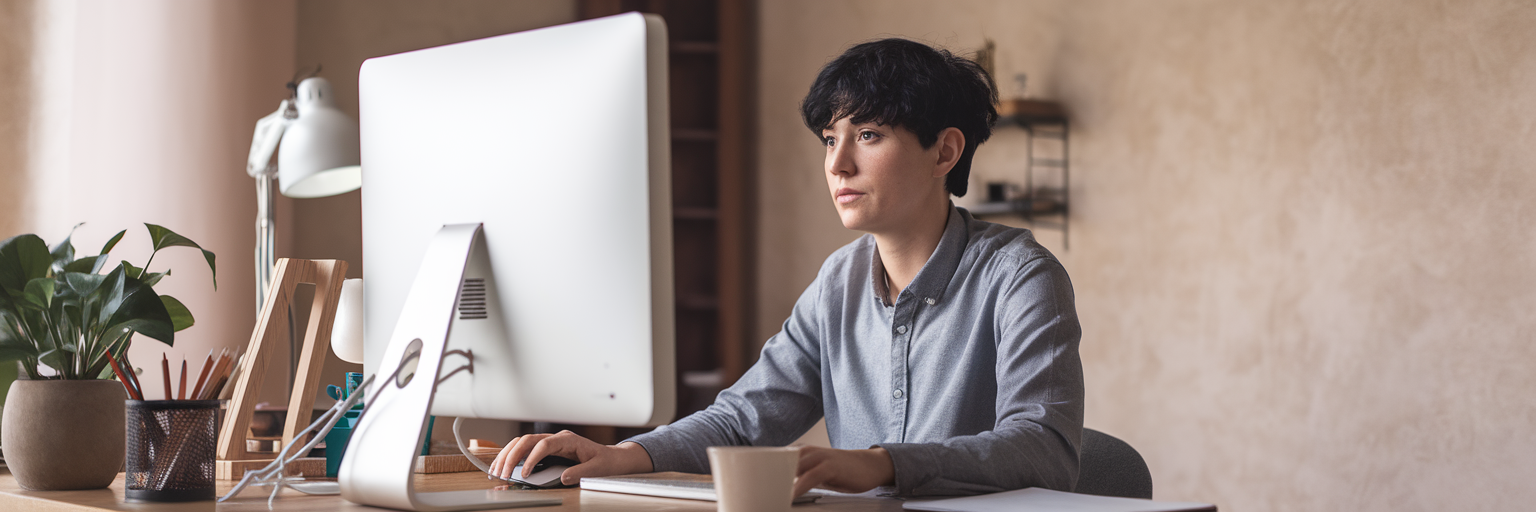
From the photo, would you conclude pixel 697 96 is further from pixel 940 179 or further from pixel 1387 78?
pixel 940 179

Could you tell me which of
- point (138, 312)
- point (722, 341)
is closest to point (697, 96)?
point (722, 341)

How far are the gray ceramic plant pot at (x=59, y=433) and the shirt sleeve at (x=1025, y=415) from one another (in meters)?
0.78

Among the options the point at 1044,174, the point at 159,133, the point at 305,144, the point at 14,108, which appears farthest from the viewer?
the point at 1044,174

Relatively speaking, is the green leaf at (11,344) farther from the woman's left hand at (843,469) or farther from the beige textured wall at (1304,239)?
the beige textured wall at (1304,239)

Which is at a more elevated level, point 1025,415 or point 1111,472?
point 1025,415

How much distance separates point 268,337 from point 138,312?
0.34 metres

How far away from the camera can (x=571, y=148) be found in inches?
37.4

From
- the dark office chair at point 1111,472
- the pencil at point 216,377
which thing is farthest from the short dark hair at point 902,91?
the pencil at point 216,377

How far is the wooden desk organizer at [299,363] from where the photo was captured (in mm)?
1384

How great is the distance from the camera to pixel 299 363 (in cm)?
145

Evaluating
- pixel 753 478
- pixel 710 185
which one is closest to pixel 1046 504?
pixel 753 478

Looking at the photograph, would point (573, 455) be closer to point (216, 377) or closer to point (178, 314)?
point (216, 377)

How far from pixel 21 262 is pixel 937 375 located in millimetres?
1016

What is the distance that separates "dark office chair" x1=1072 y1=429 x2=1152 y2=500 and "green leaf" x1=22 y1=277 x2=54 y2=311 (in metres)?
1.14
